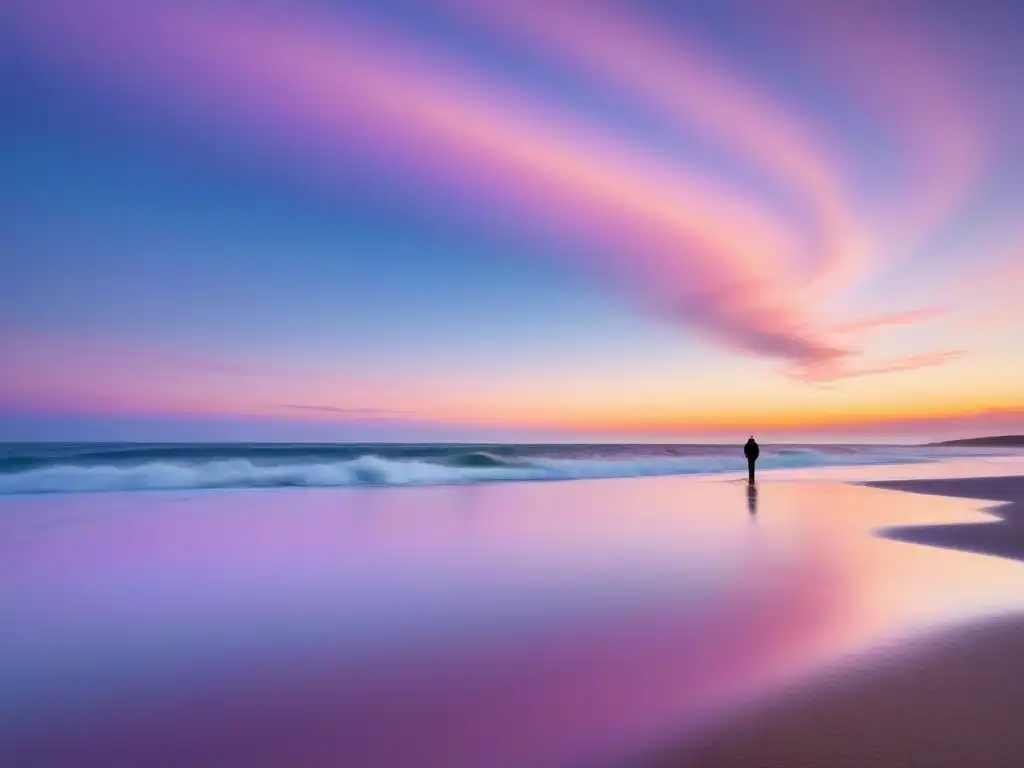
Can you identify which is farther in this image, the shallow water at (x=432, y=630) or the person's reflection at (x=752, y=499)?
the person's reflection at (x=752, y=499)

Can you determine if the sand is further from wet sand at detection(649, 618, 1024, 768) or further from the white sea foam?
the white sea foam

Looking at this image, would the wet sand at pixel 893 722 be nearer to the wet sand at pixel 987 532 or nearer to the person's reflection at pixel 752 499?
the wet sand at pixel 987 532

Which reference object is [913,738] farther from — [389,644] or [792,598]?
[389,644]

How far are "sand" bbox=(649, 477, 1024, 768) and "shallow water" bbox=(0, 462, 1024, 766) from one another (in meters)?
0.22

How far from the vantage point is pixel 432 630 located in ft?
17.0

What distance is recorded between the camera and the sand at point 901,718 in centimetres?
302

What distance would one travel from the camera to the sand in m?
3.02

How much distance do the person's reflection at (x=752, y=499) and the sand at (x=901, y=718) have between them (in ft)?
28.7

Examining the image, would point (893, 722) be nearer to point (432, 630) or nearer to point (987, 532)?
point (432, 630)

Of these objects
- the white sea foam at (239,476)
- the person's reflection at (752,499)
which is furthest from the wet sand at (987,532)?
the white sea foam at (239,476)

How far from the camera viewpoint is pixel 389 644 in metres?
4.84

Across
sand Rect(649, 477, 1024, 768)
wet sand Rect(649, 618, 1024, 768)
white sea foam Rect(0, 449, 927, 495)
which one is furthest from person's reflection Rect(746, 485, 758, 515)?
wet sand Rect(649, 618, 1024, 768)

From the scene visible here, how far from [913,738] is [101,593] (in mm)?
7153

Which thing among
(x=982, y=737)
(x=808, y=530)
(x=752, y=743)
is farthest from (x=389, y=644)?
(x=808, y=530)
